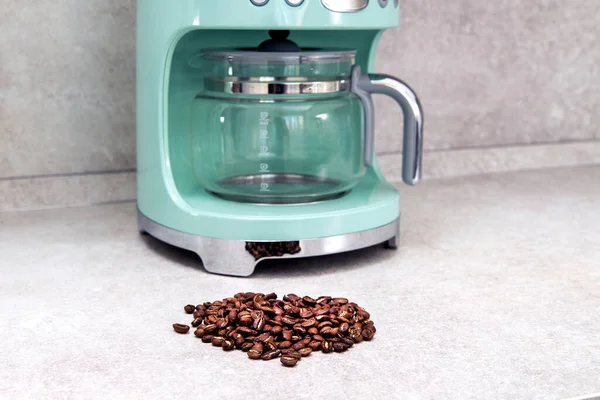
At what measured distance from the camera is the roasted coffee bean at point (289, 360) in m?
0.76

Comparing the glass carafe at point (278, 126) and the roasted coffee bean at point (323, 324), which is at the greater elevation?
the glass carafe at point (278, 126)

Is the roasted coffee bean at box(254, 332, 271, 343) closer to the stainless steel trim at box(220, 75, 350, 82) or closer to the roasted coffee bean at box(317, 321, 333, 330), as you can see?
the roasted coffee bean at box(317, 321, 333, 330)

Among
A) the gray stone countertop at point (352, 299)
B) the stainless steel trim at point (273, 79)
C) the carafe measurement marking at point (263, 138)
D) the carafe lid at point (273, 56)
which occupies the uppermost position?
the carafe lid at point (273, 56)

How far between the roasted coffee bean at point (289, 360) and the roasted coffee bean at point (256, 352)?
2 cm

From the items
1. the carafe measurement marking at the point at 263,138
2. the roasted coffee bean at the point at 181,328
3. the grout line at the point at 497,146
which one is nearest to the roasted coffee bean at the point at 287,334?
the roasted coffee bean at the point at 181,328

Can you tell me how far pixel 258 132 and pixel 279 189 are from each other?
8 centimetres

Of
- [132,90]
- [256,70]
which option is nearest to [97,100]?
[132,90]

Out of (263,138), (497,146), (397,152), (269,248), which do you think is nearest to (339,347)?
(269,248)

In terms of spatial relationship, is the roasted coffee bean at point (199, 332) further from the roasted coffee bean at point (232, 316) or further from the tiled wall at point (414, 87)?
the tiled wall at point (414, 87)

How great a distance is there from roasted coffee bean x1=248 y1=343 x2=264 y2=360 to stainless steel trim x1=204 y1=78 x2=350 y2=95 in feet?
1.22

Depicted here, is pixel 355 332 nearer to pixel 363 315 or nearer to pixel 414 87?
pixel 363 315

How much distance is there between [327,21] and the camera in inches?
37.8

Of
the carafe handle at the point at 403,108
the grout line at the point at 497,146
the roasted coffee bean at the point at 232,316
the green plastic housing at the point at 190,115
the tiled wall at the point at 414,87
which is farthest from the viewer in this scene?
the grout line at the point at 497,146

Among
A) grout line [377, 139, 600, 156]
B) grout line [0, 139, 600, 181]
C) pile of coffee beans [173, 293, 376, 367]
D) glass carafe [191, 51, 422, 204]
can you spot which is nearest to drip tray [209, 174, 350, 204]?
glass carafe [191, 51, 422, 204]
